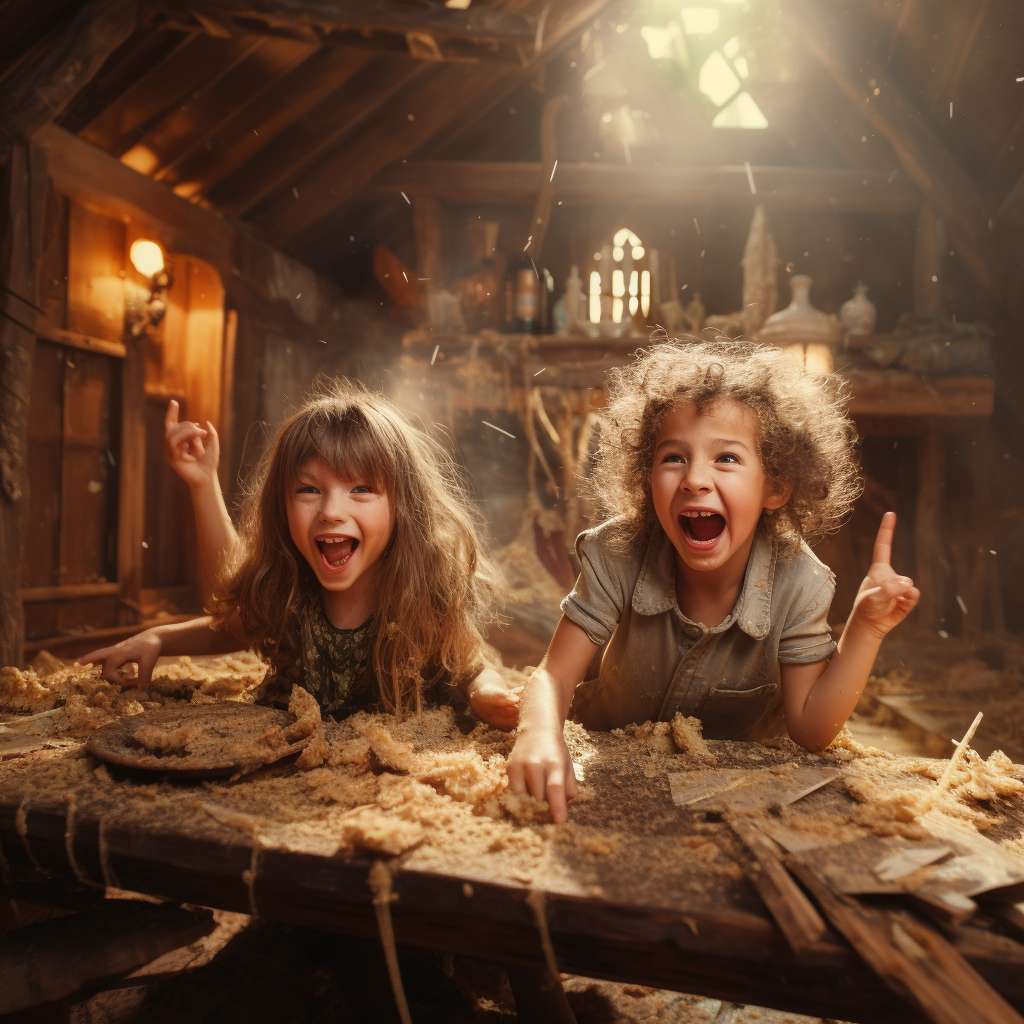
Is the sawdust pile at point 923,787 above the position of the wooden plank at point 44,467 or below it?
below

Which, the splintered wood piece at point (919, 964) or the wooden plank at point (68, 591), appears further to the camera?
the wooden plank at point (68, 591)

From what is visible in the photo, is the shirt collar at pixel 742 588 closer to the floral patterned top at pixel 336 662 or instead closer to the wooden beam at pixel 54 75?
the floral patterned top at pixel 336 662

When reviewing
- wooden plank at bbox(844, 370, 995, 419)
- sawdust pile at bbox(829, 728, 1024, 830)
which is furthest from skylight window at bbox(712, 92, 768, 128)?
sawdust pile at bbox(829, 728, 1024, 830)

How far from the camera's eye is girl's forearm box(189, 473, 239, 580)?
2193 millimetres

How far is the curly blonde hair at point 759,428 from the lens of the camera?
1.74m

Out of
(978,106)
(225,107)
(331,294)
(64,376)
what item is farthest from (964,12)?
(64,376)

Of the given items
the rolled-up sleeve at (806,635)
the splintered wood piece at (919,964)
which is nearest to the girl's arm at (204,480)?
the rolled-up sleeve at (806,635)

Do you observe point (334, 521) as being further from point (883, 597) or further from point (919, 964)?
point (919, 964)

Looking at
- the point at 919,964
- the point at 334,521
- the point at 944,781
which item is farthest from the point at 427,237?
the point at 919,964

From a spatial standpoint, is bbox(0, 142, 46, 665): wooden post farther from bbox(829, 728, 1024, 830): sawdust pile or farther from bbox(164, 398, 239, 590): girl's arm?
bbox(829, 728, 1024, 830): sawdust pile

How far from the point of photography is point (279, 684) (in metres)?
2.00

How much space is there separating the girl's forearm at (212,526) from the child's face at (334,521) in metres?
0.48

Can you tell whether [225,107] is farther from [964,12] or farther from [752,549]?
[964,12]

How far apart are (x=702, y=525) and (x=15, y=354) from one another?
2831mm
